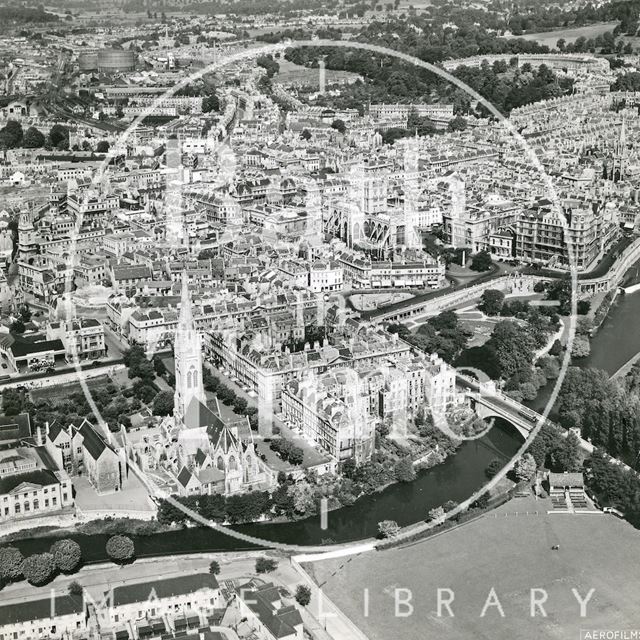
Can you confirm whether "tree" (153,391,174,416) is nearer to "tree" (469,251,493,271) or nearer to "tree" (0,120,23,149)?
"tree" (469,251,493,271)

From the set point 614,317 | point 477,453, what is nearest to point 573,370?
point 477,453

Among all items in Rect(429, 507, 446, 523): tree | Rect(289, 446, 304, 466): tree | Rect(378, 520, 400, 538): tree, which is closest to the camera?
Rect(378, 520, 400, 538): tree

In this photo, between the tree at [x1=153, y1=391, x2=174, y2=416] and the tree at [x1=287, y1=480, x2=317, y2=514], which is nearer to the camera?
the tree at [x1=287, y1=480, x2=317, y2=514]

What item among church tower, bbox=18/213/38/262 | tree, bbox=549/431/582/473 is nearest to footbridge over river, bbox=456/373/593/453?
tree, bbox=549/431/582/473

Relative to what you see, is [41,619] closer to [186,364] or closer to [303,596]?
[303,596]

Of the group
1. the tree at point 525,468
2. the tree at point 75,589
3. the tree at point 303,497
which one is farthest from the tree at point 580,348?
the tree at point 75,589

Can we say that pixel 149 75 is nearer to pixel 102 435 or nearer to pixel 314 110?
pixel 314 110
